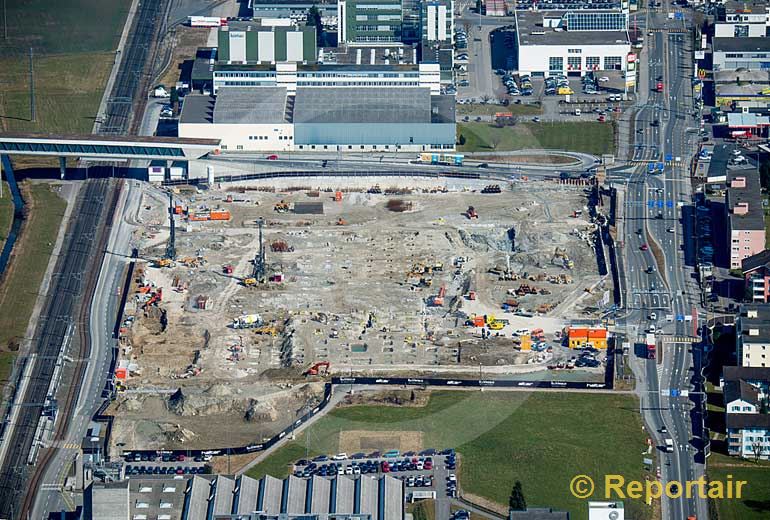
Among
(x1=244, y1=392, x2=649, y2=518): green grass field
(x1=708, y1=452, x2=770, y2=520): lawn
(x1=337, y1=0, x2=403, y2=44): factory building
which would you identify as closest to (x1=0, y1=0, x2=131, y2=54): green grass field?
(x1=337, y1=0, x2=403, y2=44): factory building

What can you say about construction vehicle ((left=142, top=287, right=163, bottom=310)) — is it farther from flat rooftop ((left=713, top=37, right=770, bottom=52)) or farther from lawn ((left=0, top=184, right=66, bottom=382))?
flat rooftop ((left=713, top=37, right=770, bottom=52))

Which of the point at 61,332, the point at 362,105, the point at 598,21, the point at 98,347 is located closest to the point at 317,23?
the point at 362,105

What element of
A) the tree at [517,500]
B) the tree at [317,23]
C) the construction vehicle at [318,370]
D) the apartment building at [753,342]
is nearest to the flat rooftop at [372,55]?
the tree at [317,23]

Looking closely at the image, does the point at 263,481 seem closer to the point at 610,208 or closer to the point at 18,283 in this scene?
the point at 18,283

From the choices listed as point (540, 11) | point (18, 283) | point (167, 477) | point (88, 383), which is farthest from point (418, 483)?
point (540, 11)

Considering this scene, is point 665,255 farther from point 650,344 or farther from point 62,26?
point 62,26

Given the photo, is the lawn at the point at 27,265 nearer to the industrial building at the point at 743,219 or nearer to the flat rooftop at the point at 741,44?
the industrial building at the point at 743,219
